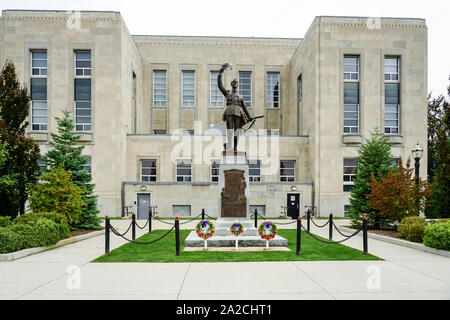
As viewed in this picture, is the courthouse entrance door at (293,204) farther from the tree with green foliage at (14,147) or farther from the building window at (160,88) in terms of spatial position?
the tree with green foliage at (14,147)

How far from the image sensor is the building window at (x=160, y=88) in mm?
35781

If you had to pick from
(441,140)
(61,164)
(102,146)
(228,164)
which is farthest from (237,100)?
(102,146)

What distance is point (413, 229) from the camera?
43.9 ft

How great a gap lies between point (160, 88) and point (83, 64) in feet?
30.8

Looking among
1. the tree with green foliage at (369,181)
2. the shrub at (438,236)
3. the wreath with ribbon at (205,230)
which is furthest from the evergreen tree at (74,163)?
the shrub at (438,236)

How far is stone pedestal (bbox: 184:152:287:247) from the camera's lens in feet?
41.1

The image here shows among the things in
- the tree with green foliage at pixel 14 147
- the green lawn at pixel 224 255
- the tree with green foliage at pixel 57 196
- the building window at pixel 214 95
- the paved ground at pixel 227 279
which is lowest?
the green lawn at pixel 224 255

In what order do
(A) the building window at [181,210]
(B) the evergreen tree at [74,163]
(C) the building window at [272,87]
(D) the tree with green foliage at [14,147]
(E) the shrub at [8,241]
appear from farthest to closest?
(C) the building window at [272,87]
(A) the building window at [181,210]
(B) the evergreen tree at [74,163]
(D) the tree with green foliage at [14,147]
(E) the shrub at [8,241]

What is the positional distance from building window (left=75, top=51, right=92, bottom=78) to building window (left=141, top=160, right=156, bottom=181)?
27.4ft

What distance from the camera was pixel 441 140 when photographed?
17.2 meters

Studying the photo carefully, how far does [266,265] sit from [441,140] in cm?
1289

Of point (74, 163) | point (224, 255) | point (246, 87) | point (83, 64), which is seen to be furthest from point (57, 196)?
point (246, 87)

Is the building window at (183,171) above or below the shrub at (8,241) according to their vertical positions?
above

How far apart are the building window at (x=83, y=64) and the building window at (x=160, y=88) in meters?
8.87
